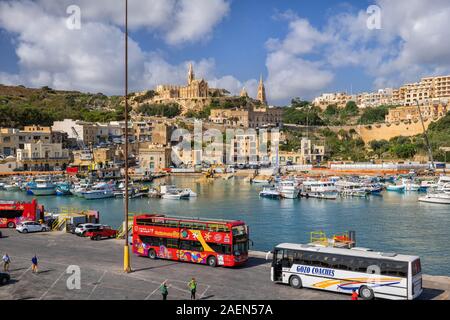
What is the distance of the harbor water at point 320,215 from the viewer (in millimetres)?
20281

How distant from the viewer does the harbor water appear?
20.3 m

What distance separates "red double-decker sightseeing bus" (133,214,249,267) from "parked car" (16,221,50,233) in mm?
5734

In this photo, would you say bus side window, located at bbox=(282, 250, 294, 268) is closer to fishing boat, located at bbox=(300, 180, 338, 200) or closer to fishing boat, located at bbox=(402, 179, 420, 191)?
fishing boat, located at bbox=(300, 180, 338, 200)

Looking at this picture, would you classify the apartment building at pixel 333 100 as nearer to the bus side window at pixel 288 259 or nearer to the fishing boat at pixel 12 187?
the fishing boat at pixel 12 187

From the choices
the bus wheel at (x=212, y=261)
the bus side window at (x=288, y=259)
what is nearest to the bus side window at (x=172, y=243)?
the bus wheel at (x=212, y=261)

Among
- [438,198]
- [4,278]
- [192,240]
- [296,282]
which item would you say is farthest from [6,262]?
[438,198]

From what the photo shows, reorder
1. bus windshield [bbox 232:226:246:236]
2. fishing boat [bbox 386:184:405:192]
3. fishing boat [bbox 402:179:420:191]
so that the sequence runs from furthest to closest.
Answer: fishing boat [bbox 386:184:405:192] < fishing boat [bbox 402:179:420:191] < bus windshield [bbox 232:226:246:236]

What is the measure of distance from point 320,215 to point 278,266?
18.8m

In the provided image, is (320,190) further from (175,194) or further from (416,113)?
(416,113)

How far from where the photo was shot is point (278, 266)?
10.9 metres

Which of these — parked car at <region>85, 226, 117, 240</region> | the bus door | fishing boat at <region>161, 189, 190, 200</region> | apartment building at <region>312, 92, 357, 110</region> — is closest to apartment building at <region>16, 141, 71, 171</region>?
fishing boat at <region>161, 189, 190, 200</region>
